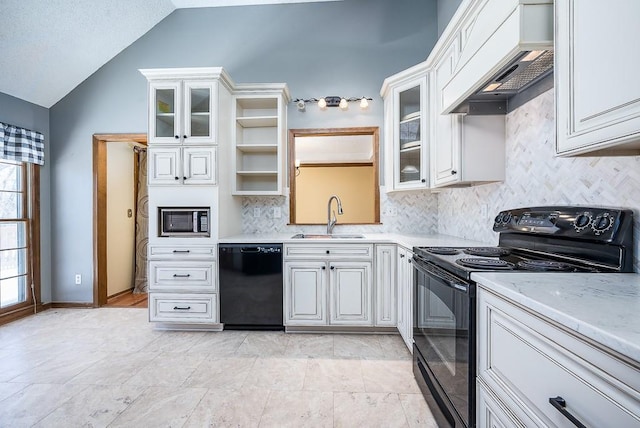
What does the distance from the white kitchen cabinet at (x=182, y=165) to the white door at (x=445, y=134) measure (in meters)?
1.99

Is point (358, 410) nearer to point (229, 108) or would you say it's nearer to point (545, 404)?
point (545, 404)

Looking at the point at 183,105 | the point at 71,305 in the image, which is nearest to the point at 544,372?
the point at 183,105

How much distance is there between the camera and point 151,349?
2.51m

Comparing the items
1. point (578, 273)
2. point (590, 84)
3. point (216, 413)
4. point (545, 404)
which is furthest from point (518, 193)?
point (216, 413)

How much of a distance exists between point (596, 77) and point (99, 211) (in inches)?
175

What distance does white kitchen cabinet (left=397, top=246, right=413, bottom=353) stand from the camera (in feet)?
7.36

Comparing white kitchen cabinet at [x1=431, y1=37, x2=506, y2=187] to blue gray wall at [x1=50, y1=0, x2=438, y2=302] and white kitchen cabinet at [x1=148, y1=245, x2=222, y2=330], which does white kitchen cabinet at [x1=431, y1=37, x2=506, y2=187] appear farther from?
white kitchen cabinet at [x1=148, y1=245, x2=222, y2=330]

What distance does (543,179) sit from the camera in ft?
5.52

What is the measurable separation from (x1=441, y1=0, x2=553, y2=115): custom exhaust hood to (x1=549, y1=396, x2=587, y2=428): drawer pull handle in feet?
3.97

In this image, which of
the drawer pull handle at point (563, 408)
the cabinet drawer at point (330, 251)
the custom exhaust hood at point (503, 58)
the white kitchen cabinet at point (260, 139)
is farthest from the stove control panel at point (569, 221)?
the white kitchen cabinet at point (260, 139)

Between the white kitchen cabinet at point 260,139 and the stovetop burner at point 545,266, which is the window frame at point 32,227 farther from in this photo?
the stovetop burner at point 545,266

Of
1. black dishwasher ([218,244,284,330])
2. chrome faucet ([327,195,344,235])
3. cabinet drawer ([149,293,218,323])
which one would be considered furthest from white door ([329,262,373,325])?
cabinet drawer ([149,293,218,323])

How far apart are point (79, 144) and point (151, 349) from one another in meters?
2.70

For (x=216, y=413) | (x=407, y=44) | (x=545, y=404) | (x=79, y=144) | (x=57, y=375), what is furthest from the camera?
(x=79, y=144)
